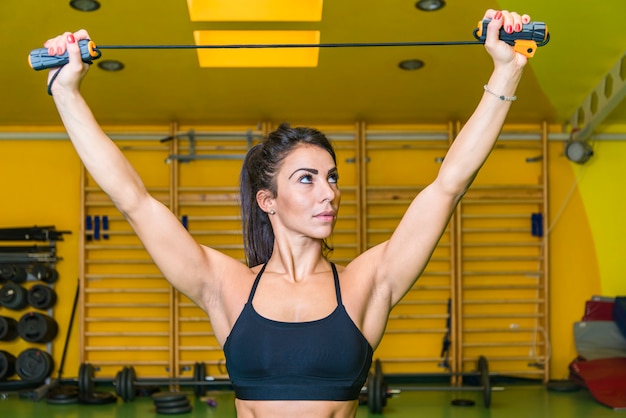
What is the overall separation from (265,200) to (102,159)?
42 centimetres

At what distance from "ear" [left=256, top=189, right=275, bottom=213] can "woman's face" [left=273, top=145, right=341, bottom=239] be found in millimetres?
42

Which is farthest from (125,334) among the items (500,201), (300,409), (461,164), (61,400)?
(461,164)

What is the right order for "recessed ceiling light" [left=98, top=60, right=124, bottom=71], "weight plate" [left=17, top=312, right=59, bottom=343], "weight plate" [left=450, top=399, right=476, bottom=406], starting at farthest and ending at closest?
1. "weight plate" [left=17, top=312, right=59, bottom=343]
2. "weight plate" [left=450, top=399, right=476, bottom=406]
3. "recessed ceiling light" [left=98, top=60, right=124, bottom=71]

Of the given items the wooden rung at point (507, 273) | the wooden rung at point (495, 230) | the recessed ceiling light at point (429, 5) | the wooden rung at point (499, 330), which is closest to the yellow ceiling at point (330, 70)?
the recessed ceiling light at point (429, 5)

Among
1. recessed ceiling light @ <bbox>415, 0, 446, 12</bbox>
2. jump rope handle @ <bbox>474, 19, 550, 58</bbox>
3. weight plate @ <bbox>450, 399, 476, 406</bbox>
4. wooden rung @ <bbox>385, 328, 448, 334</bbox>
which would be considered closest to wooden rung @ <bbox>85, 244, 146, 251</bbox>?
wooden rung @ <bbox>385, 328, 448, 334</bbox>

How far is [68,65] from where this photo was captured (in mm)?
1923

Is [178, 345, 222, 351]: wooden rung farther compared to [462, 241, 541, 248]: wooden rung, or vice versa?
[462, 241, 541, 248]: wooden rung

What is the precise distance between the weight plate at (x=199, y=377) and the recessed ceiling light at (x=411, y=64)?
117 inches

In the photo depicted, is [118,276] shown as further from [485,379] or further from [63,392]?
[485,379]

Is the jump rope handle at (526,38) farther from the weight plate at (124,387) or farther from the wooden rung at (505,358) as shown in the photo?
the wooden rung at (505,358)

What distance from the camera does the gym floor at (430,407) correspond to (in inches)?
240

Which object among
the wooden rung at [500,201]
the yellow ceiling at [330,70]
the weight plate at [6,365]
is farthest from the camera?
the wooden rung at [500,201]

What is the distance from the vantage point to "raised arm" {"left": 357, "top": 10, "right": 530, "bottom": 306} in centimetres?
180

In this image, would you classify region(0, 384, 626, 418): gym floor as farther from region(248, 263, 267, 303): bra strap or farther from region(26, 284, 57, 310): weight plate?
region(248, 263, 267, 303): bra strap
